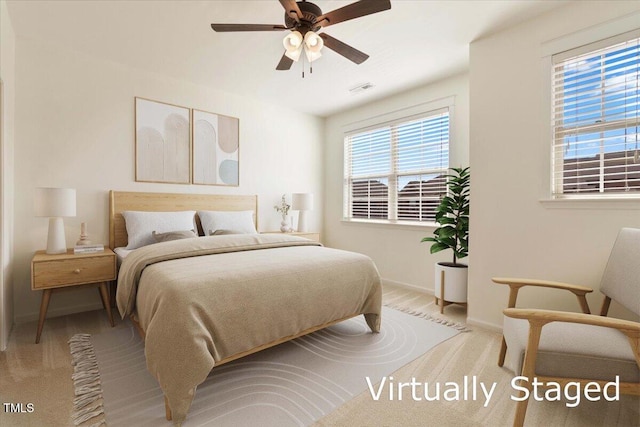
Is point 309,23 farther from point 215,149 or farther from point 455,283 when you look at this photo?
point 455,283

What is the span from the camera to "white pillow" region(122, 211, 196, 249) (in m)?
3.10

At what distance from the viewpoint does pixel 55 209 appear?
2559 mm

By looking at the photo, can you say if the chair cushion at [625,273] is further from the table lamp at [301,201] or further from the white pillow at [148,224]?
the white pillow at [148,224]

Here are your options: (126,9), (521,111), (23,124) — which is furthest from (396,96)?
(23,124)

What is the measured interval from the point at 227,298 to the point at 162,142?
2.65m

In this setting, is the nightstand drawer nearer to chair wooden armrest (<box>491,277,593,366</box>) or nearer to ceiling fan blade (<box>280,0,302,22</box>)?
ceiling fan blade (<box>280,0,302,22</box>)

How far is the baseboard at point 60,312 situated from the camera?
9.14 feet

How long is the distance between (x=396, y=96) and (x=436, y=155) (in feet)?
3.41

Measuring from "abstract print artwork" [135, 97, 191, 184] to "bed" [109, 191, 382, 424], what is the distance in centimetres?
157

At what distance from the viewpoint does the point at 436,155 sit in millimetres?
3750

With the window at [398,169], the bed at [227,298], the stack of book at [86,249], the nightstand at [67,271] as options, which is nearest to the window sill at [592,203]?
the window at [398,169]

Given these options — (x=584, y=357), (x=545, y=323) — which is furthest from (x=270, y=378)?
(x=584, y=357)

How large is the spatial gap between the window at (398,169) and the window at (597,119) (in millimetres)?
1356

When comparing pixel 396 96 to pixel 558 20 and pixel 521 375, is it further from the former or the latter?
pixel 521 375
